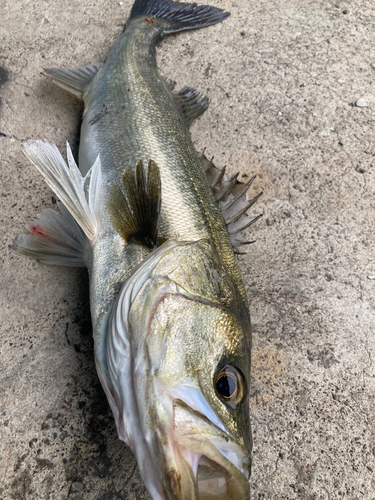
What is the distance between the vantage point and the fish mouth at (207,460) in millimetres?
1403

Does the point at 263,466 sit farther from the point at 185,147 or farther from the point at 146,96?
the point at 146,96

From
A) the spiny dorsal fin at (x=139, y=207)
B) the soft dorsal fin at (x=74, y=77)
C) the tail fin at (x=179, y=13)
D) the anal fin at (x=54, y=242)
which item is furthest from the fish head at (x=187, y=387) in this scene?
the tail fin at (x=179, y=13)

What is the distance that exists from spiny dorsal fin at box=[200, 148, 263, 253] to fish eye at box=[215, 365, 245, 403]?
95cm

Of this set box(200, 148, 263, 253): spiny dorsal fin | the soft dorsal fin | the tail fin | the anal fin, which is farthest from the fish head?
the tail fin

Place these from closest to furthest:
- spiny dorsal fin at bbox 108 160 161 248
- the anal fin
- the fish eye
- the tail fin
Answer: the fish eye < spiny dorsal fin at bbox 108 160 161 248 < the anal fin < the tail fin

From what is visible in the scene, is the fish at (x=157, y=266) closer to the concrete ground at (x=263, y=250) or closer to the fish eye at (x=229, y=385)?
the fish eye at (x=229, y=385)

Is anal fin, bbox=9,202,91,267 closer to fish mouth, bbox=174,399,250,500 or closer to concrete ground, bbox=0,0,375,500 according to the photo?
concrete ground, bbox=0,0,375,500

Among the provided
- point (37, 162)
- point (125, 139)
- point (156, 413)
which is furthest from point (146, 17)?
point (156, 413)

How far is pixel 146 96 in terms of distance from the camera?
2939 mm

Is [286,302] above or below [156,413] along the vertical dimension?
below

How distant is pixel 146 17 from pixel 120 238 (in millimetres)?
2742

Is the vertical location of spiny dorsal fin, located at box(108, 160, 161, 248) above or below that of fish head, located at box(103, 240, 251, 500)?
above

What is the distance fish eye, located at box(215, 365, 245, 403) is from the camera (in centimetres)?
164

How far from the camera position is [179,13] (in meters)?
4.07
